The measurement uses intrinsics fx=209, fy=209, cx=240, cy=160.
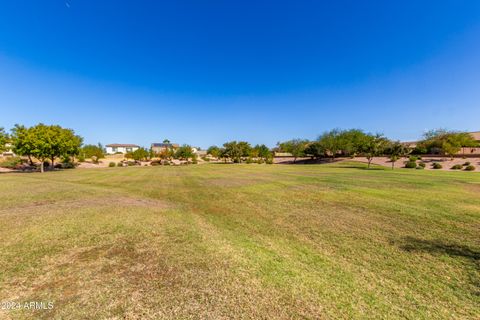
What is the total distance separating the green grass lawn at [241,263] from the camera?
3914mm

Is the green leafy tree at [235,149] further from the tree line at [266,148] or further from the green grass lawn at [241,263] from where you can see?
the green grass lawn at [241,263]

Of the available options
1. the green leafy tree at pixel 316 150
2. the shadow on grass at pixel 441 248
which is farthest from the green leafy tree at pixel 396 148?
the shadow on grass at pixel 441 248

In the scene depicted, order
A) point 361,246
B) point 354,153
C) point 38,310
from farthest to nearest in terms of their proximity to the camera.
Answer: point 354,153 < point 361,246 < point 38,310

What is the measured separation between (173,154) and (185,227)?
93115mm

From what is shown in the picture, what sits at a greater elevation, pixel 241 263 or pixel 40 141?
pixel 40 141

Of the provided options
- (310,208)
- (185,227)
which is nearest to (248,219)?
(185,227)

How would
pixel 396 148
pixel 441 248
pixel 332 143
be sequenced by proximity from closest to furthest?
pixel 441 248
pixel 396 148
pixel 332 143

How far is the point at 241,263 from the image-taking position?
5527 mm

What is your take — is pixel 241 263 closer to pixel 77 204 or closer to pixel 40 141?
pixel 77 204

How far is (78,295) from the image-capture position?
4156 mm

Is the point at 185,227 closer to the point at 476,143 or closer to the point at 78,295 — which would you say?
the point at 78,295

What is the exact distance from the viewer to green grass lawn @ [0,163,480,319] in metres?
3.91

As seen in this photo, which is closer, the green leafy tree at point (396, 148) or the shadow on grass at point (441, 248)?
the shadow on grass at point (441, 248)

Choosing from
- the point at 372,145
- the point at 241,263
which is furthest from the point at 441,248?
the point at 372,145
